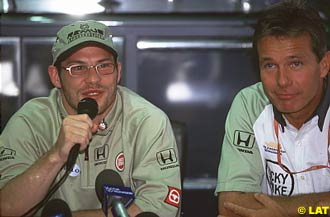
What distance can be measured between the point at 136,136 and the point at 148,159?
11cm

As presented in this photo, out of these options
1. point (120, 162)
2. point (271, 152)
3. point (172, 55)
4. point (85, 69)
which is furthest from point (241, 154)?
point (172, 55)

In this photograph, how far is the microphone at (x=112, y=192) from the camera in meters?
1.15

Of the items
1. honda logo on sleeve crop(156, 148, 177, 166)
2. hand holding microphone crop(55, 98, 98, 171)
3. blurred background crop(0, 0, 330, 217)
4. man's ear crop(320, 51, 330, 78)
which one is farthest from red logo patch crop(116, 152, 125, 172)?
blurred background crop(0, 0, 330, 217)

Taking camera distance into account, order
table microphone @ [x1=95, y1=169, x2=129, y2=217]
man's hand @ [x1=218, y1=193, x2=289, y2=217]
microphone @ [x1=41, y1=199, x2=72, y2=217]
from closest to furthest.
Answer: table microphone @ [x1=95, y1=169, x2=129, y2=217]
microphone @ [x1=41, y1=199, x2=72, y2=217]
man's hand @ [x1=218, y1=193, x2=289, y2=217]

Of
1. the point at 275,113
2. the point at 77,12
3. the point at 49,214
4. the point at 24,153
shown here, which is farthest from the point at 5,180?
the point at 77,12

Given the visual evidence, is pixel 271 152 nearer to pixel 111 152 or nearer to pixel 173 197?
pixel 173 197

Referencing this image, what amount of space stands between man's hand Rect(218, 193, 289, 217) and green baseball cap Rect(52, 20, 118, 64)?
72 cm

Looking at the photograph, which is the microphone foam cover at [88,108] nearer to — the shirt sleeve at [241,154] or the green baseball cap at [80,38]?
the green baseball cap at [80,38]

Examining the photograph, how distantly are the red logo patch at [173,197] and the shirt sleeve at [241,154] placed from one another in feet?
0.62

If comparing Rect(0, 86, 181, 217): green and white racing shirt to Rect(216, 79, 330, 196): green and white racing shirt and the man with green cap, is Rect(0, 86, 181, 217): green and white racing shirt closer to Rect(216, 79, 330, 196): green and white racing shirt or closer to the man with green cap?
the man with green cap

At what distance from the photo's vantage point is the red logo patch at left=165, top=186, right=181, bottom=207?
1.83 meters

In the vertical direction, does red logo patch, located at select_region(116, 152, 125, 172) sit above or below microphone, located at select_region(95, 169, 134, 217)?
below

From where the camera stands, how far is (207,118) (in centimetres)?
351

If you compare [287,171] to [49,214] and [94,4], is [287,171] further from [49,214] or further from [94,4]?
[94,4]
